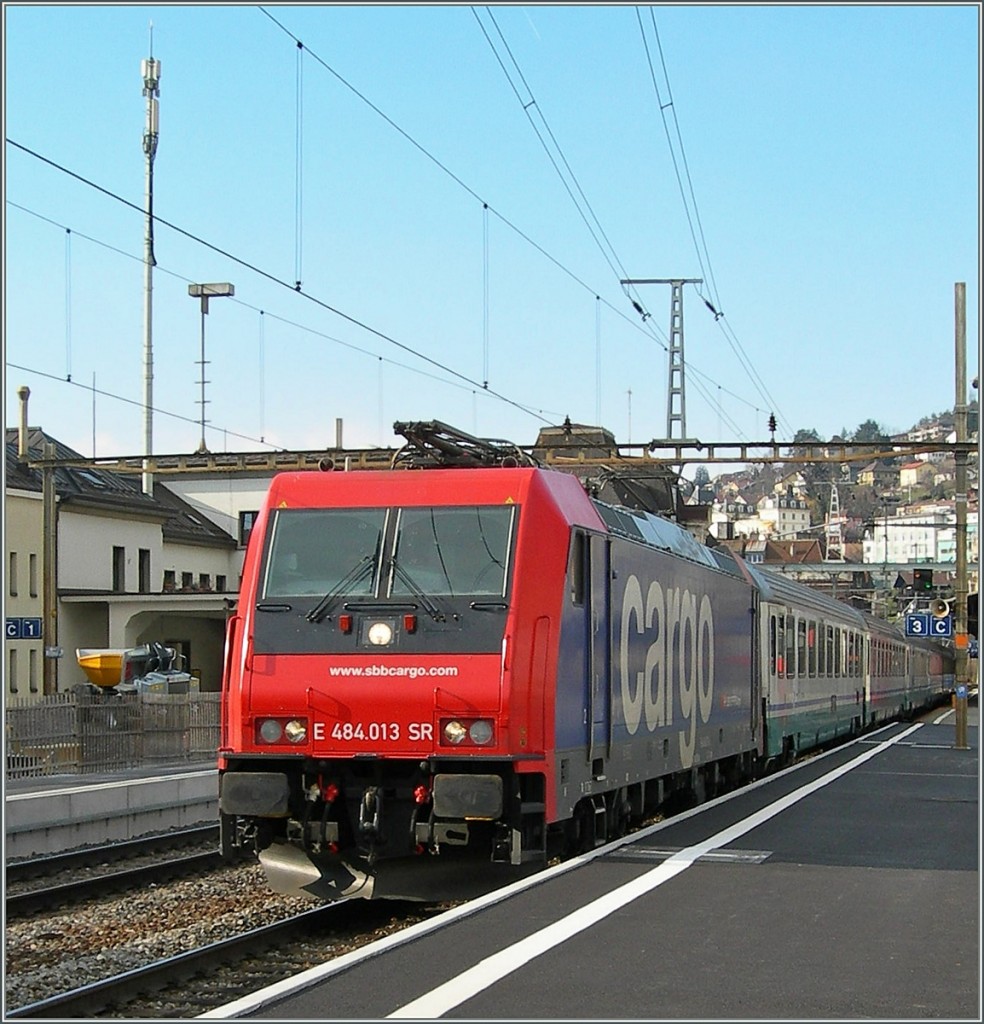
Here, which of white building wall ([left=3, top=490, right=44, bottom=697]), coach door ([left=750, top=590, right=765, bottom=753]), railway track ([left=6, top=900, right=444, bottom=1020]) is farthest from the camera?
white building wall ([left=3, top=490, right=44, bottom=697])

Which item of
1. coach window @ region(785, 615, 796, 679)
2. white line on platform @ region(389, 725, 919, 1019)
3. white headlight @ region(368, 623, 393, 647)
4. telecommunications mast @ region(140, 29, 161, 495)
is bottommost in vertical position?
white line on platform @ region(389, 725, 919, 1019)

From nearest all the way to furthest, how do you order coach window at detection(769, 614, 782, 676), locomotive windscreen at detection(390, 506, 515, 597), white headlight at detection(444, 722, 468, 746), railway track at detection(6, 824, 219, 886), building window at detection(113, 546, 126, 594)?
white headlight at detection(444, 722, 468, 746)
locomotive windscreen at detection(390, 506, 515, 597)
railway track at detection(6, 824, 219, 886)
coach window at detection(769, 614, 782, 676)
building window at detection(113, 546, 126, 594)

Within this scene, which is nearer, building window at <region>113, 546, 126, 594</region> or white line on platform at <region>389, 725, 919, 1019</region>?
white line on platform at <region>389, 725, 919, 1019</region>

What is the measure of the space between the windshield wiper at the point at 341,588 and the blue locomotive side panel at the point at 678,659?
2.45 meters

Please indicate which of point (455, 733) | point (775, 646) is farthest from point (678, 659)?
point (775, 646)

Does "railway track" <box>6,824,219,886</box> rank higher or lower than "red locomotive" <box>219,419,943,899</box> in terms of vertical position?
lower

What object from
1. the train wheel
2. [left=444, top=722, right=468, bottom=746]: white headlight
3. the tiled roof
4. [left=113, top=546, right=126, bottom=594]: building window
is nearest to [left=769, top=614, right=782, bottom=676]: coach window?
the train wheel

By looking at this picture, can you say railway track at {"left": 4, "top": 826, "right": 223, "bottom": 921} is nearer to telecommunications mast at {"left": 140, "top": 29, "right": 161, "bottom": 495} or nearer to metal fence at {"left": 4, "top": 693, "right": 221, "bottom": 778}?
metal fence at {"left": 4, "top": 693, "right": 221, "bottom": 778}

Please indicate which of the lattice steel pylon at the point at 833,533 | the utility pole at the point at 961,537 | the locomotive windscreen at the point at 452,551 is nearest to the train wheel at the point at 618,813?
the locomotive windscreen at the point at 452,551

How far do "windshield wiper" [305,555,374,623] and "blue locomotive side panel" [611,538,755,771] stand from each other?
8.05ft

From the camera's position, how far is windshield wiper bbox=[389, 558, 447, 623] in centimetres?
1133

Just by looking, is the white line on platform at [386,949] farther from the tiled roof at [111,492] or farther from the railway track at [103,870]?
the tiled roof at [111,492]

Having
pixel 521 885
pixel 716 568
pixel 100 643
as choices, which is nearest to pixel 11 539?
pixel 100 643

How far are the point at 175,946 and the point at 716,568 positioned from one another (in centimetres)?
938
